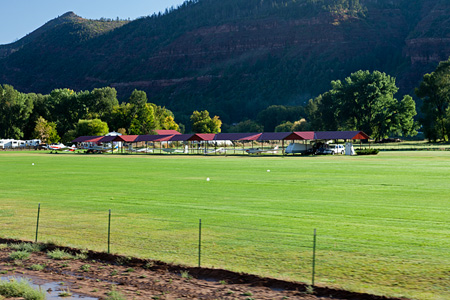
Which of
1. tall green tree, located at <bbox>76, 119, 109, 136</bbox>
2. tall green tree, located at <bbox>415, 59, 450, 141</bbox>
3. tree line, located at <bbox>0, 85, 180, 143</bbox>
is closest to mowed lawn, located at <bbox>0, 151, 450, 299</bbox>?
tall green tree, located at <bbox>415, 59, 450, 141</bbox>

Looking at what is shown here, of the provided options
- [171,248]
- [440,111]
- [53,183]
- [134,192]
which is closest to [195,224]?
[171,248]

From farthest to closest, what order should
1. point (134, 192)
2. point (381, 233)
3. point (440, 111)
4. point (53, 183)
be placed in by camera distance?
point (440, 111)
point (53, 183)
point (134, 192)
point (381, 233)

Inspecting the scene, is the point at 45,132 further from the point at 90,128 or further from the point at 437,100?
the point at 437,100

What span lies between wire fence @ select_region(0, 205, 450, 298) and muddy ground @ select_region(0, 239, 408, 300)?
0.51m

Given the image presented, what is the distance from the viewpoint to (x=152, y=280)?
1373 centimetres

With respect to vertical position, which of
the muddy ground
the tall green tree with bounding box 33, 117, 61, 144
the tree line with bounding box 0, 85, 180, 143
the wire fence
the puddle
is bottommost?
the puddle

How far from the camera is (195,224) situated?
20750 mm

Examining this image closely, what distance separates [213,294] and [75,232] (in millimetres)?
8962

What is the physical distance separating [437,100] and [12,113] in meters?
136

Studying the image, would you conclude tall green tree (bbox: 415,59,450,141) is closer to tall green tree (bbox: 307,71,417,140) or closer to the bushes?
tall green tree (bbox: 307,71,417,140)

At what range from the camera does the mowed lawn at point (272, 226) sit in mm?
14219

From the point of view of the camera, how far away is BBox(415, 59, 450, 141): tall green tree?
458ft

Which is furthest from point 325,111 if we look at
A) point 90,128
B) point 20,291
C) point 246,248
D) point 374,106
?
point 20,291

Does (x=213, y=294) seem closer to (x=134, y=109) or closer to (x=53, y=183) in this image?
(x=53, y=183)
